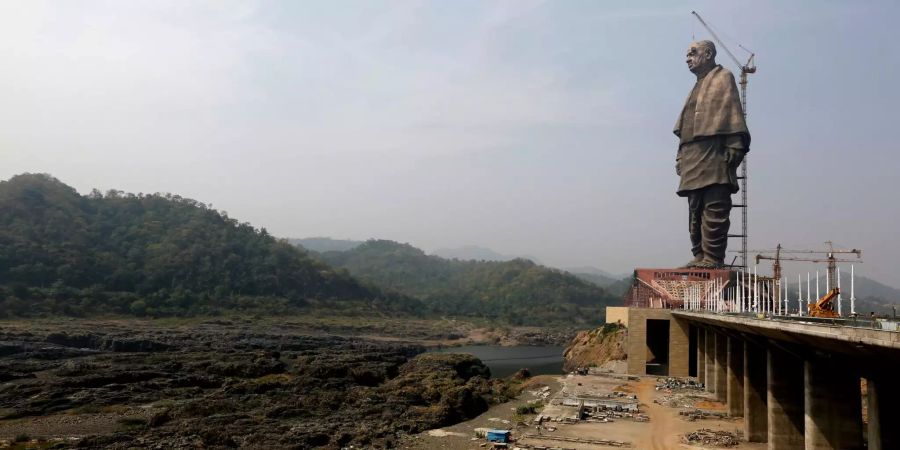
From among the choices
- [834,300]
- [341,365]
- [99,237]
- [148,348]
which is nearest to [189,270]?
[99,237]

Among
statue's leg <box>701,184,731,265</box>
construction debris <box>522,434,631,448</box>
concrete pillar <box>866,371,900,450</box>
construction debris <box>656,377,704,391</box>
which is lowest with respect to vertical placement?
construction debris <box>522,434,631,448</box>

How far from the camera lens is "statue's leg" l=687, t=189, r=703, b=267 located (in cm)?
7025

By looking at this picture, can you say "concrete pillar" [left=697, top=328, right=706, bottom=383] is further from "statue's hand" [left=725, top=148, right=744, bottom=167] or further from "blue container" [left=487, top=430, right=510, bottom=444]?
"blue container" [left=487, top=430, right=510, bottom=444]

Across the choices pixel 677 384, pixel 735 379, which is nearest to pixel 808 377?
pixel 735 379

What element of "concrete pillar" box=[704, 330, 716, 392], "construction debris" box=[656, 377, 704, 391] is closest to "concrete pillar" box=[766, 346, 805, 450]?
"concrete pillar" box=[704, 330, 716, 392]

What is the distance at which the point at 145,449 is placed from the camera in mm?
29750

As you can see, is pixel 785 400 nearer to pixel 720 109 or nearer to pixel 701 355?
pixel 701 355

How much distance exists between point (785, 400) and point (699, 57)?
52559 millimetres

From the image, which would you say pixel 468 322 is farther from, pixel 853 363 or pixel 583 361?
pixel 853 363

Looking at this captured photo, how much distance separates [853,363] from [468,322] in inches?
4836

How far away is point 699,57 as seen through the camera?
7100 centimetres

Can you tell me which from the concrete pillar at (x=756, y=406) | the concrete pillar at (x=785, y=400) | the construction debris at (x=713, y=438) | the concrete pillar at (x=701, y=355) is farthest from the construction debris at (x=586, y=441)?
the concrete pillar at (x=701, y=355)

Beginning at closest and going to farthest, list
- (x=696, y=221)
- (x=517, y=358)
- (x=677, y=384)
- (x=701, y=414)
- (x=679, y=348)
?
(x=701, y=414)
(x=677, y=384)
(x=679, y=348)
(x=696, y=221)
(x=517, y=358)

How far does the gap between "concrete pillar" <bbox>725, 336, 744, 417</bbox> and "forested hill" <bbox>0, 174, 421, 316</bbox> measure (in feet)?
276
